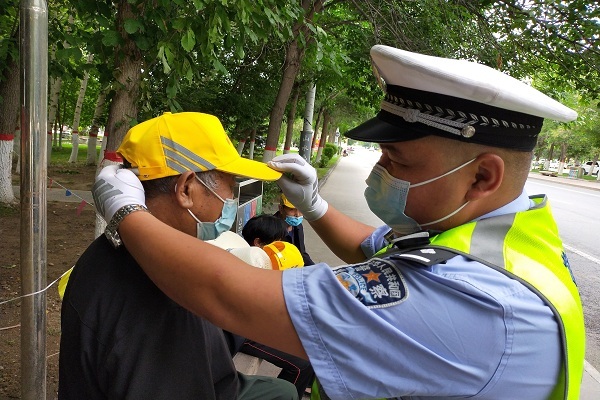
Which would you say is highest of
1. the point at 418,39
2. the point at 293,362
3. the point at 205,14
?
the point at 418,39

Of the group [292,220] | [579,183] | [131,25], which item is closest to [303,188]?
[131,25]

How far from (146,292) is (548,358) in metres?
1.14

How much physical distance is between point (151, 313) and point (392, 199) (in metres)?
0.83

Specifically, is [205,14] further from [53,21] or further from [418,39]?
[418,39]

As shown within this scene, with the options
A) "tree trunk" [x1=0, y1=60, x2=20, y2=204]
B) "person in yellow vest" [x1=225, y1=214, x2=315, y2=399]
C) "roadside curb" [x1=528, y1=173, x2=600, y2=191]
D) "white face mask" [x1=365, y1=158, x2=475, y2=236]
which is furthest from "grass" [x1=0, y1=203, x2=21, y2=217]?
"roadside curb" [x1=528, y1=173, x2=600, y2=191]

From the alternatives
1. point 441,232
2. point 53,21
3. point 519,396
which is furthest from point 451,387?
point 53,21

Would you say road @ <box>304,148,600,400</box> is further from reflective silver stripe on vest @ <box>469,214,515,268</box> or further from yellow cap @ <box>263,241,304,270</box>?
reflective silver stripe on vest @ <box>469,214,515,268</box>

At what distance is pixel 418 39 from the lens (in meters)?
8.20

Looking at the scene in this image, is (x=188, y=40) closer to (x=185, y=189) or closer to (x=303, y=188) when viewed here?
(x=303, y=188)

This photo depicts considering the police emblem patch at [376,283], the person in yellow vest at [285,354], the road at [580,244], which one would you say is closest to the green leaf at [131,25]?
the person in yellow vest at [285,354]

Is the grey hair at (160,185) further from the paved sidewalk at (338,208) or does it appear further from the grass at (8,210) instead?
the grass at (8,210)

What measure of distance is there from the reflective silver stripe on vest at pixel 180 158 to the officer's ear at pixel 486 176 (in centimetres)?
99

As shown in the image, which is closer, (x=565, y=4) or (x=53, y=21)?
(x=53, y=21)

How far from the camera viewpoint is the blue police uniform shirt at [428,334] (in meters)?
1.01
